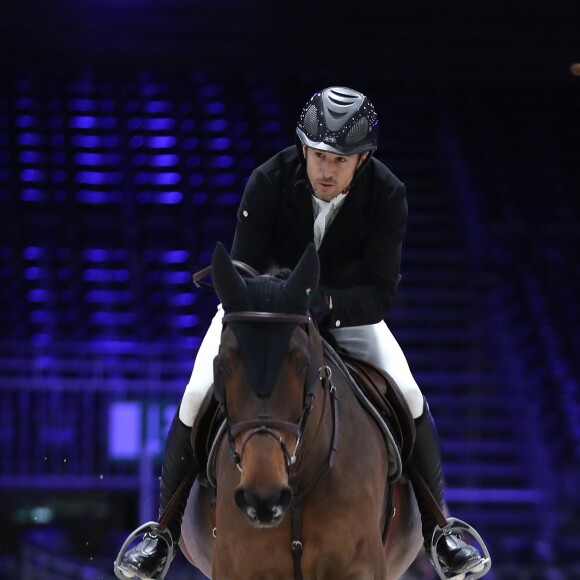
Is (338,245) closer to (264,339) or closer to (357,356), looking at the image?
(357,356)

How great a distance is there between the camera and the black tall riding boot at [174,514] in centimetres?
412

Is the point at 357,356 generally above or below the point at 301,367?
below

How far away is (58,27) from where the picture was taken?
1323 centimetres

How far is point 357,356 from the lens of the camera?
4.20 meters

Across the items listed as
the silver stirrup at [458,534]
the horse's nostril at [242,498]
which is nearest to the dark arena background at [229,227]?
the silver stirrup at [458,534]

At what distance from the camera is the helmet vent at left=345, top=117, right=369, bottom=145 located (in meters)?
3.73

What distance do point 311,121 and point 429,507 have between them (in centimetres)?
137

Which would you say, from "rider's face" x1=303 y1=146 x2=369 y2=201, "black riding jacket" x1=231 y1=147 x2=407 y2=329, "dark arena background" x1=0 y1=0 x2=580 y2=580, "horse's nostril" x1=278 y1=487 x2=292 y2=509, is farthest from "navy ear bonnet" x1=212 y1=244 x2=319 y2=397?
"dark arena background" x1=0 y1=0 x2=580 y2=580

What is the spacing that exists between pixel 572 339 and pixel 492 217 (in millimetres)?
1562

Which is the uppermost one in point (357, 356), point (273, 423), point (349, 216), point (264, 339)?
point (264, 339)

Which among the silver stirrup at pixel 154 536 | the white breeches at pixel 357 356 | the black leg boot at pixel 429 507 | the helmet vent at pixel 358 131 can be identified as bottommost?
the silver stirrup at pixel 154 536

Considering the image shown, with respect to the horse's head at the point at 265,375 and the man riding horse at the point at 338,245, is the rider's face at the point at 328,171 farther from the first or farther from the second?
the horse's head at the point at 265,375

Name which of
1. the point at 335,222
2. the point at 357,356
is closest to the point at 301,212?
the point at 335,222

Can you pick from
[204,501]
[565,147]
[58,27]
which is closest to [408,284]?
[565,147]
